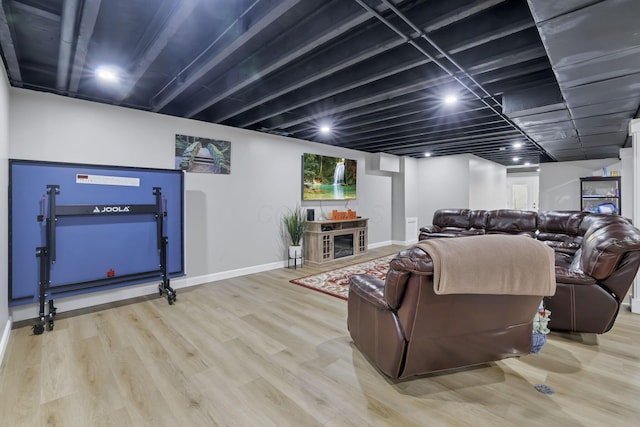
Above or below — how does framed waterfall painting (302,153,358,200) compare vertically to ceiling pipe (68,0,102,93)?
below

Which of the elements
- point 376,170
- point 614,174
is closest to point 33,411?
point 376,170

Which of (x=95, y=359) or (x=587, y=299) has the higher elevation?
(x=587, y=299)

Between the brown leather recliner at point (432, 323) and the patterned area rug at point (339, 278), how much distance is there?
183cm

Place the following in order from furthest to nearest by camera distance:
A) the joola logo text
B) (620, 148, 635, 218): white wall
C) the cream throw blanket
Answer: (620, 148, 635, 218): white wall → the joola logo text → the cream throw blanket

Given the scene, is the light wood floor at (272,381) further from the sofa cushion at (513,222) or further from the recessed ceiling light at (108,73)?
the recessed ceiling light at (108,73)

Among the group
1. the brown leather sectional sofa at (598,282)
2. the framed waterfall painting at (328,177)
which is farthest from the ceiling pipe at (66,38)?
the brown leather sectional sofa at (598,282)

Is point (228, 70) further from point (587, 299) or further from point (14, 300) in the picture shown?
point (587, 299)

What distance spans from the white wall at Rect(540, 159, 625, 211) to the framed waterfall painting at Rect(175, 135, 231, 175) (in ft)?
27.2

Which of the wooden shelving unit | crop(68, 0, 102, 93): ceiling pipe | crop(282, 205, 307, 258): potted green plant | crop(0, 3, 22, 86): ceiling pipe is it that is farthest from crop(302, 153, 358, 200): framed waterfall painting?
the wooden shelving unit

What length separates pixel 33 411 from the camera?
174 cm

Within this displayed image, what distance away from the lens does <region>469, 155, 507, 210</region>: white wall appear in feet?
25.2

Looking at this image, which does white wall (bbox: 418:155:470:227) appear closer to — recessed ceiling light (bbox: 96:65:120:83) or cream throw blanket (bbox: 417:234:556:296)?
cream throw blanket (bbox: 417:234:556:296)

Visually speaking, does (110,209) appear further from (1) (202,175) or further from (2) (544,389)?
(2) (544,389)

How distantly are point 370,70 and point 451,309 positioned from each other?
2.28 meters
